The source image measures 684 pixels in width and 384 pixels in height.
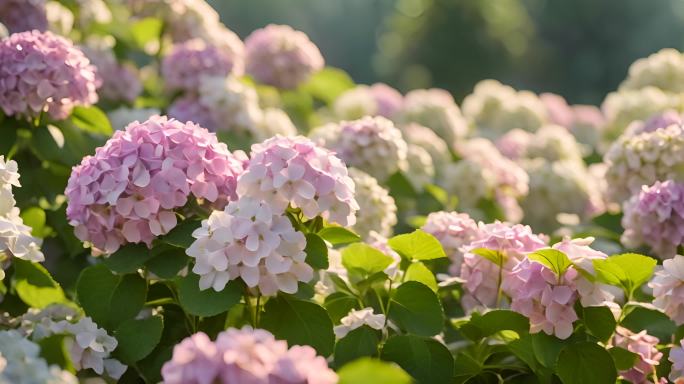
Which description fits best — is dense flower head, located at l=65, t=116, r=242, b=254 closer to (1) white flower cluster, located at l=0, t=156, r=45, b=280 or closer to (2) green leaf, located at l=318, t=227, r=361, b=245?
(1) white flower cluster, located at l=0, t=156, r=45, b=280

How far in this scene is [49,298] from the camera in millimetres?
2227

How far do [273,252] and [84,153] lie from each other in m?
0.96

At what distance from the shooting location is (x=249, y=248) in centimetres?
173

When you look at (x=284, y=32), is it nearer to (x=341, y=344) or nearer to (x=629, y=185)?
(x=629, y=185)

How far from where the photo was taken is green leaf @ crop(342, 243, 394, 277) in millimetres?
2041

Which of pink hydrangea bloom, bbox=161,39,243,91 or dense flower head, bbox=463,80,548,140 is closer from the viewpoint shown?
pink hydrangea bloom, bbox=161,39,243,91

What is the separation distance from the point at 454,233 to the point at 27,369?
1.32 m

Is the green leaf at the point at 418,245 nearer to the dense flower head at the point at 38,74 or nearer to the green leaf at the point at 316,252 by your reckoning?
the green leaf at the point at 316,252

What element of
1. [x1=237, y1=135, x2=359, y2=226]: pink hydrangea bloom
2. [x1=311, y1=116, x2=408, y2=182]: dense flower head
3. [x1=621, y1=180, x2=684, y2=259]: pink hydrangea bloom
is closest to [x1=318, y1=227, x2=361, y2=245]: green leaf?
[x1=237, y1=135, x2=359, y2=226]: pink hydrangea bloom

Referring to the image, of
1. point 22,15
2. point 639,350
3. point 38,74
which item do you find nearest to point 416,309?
point 639,350

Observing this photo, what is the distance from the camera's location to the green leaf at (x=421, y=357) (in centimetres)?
188

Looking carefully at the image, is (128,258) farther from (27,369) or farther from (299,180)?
(27,369)

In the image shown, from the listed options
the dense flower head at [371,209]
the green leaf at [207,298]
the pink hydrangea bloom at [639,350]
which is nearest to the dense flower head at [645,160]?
the dense flower head at [371,209]

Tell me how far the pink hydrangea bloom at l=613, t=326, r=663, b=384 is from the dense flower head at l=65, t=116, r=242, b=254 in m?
0.87
